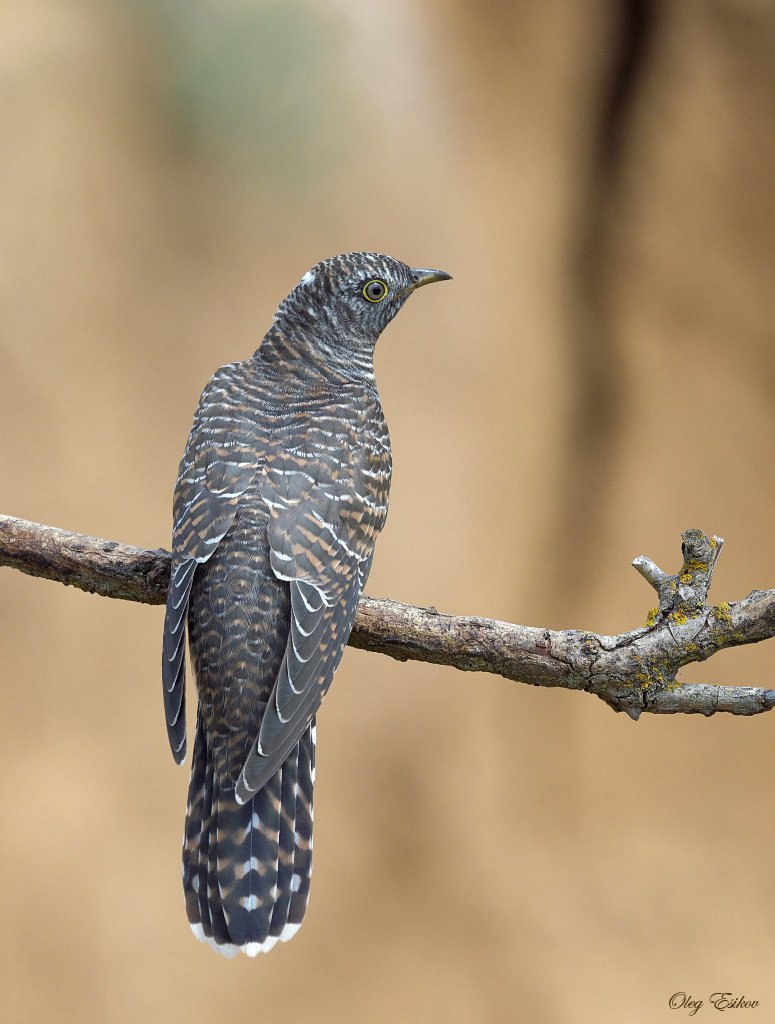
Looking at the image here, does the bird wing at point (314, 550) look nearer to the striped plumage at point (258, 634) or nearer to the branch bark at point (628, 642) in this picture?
the striped plumage at point (258, 634)

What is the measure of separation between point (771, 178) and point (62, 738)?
348 centimetres

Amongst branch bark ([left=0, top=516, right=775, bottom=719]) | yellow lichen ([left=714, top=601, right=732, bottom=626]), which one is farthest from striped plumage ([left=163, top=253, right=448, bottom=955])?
yellow lichen ([left=714, top=601, right=732, bottom=626])

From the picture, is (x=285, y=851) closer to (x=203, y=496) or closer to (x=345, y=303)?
(x=203, y=496)

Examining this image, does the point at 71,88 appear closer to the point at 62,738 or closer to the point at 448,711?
the point at 62,738

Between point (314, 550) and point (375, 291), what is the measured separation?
760 mm

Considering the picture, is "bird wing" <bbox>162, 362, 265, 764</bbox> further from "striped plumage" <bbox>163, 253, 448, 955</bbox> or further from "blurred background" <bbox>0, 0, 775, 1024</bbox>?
"blurred background" <bbox>0, 0, 775, 1024</bbox>

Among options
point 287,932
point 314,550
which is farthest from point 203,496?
point 287,932

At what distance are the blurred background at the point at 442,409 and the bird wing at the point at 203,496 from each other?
5.73 feet

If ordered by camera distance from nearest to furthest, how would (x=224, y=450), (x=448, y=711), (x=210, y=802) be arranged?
(x=210, y=802), (x=224, y=450), (x=448, y=711)

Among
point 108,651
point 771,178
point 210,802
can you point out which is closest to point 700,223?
point 771,178

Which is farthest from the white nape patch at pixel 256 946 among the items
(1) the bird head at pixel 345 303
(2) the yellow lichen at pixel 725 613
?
(1) the bird head at pixel 345 303

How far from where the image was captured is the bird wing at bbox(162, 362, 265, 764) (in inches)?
75.8

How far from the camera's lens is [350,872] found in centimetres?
396

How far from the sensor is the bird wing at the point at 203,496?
1.92 meters
